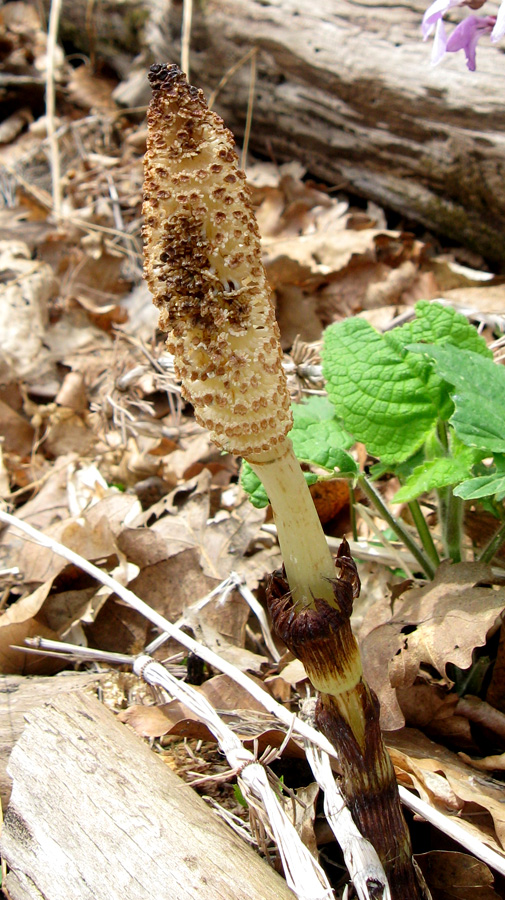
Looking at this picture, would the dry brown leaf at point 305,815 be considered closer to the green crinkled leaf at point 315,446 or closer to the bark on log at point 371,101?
the green crinkled leaf at point 315,446

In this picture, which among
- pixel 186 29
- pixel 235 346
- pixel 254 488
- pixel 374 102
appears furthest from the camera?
pixel 186 29

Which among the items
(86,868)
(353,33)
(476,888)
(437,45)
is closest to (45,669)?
(86,868)

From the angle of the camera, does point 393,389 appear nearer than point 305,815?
No

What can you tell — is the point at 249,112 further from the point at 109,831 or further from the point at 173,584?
the point at 109,831

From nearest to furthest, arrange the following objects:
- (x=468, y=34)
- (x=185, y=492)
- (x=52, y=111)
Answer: (x=468, y=34), (x=185, y=492), (x=52, y=111)

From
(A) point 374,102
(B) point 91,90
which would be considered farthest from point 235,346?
(B) point 91,90

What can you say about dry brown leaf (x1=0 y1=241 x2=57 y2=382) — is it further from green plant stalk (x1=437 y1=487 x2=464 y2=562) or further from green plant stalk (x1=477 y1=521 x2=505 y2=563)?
green plant stalk (x1=477 y1=521 x2=505 y2=563)

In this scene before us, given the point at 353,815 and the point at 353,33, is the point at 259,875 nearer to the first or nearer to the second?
the point at 353,815
